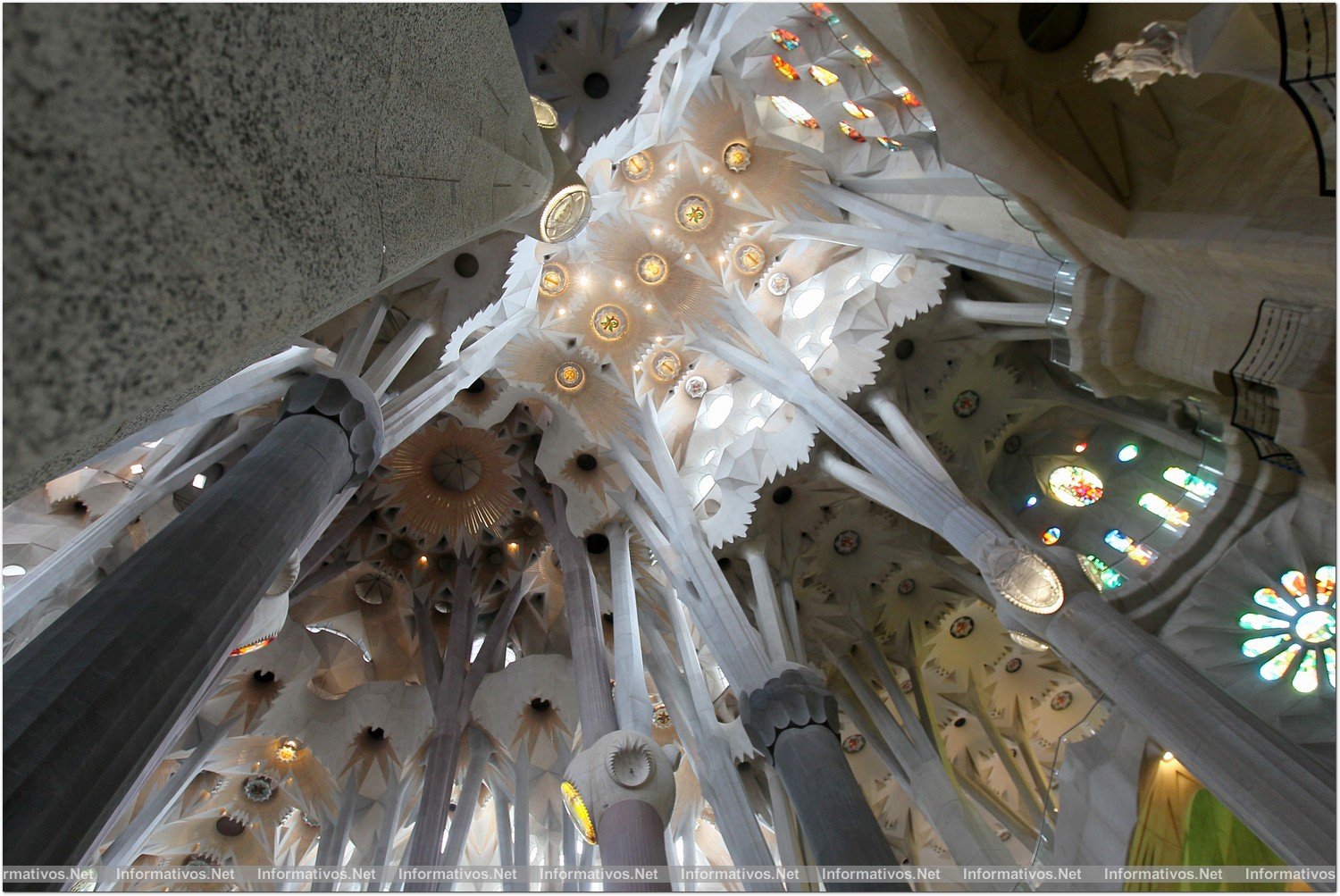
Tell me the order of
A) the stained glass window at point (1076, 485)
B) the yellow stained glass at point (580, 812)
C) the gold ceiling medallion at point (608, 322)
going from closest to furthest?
the yellow stained glass at point (580, 812) < the stained glass window at point (1076, 485) < the gold ceiling medallion at point (608, 322)

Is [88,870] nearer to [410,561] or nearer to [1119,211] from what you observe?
[1119,211]

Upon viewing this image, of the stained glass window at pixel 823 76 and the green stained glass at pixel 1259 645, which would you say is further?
the stained glass window at pixel 823 76

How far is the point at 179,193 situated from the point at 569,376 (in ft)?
44.0

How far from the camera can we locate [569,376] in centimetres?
1460

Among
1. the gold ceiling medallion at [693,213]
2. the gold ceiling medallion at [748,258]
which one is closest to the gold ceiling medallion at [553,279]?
the gold ceiling medallion at [693,213]

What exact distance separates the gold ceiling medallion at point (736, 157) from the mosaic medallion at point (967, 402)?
573cm

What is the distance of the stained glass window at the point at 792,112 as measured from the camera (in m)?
13.0

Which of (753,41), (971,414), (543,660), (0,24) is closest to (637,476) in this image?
(543,660)

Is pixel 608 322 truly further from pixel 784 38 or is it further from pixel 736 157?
pixel 784 38

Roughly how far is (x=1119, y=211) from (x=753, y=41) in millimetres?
7473

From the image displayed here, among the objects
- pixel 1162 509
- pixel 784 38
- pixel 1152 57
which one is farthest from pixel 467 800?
pixel 1152 57

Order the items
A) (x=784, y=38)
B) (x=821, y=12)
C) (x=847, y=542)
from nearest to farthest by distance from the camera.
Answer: (x=821, y=12)
(x=784, y=38)
(x=847, y=542)

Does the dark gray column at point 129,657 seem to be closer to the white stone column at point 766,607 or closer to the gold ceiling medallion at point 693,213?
the white stone column at point 766,607

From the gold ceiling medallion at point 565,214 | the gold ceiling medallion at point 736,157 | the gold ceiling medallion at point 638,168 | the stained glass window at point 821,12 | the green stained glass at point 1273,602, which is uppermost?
the gold ceiling medallion at point 638,168
